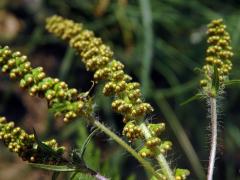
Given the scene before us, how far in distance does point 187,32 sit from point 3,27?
50.7 inches

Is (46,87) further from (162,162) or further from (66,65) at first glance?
(66,65)

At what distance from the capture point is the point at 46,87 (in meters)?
0.66

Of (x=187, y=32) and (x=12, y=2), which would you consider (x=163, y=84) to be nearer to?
(x=187, y=32)

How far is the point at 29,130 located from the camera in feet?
9.73

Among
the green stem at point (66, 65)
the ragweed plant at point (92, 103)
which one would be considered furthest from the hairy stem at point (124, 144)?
the green stem at point (66, 65)

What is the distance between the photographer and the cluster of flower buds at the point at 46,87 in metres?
0.66

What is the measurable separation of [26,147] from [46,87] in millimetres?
80

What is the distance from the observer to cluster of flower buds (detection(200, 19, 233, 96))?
0.79 metres

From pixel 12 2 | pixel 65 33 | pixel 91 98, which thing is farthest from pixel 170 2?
pixel 91 98

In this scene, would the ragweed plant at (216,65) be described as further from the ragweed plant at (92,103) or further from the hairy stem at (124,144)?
the hairy stem at (124,144)

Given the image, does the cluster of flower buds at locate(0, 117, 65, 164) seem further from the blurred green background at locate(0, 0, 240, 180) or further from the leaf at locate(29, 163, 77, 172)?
the blurred green background at locate(0, 0, 240, 180)

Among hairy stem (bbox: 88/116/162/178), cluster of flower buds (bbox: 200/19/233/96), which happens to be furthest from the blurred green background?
hairy stem (bbox: 88/116/162/178)

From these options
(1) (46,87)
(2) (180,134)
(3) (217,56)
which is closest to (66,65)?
(2) (180,134)

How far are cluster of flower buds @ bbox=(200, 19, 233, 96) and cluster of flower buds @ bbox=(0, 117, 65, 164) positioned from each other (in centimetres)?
25
